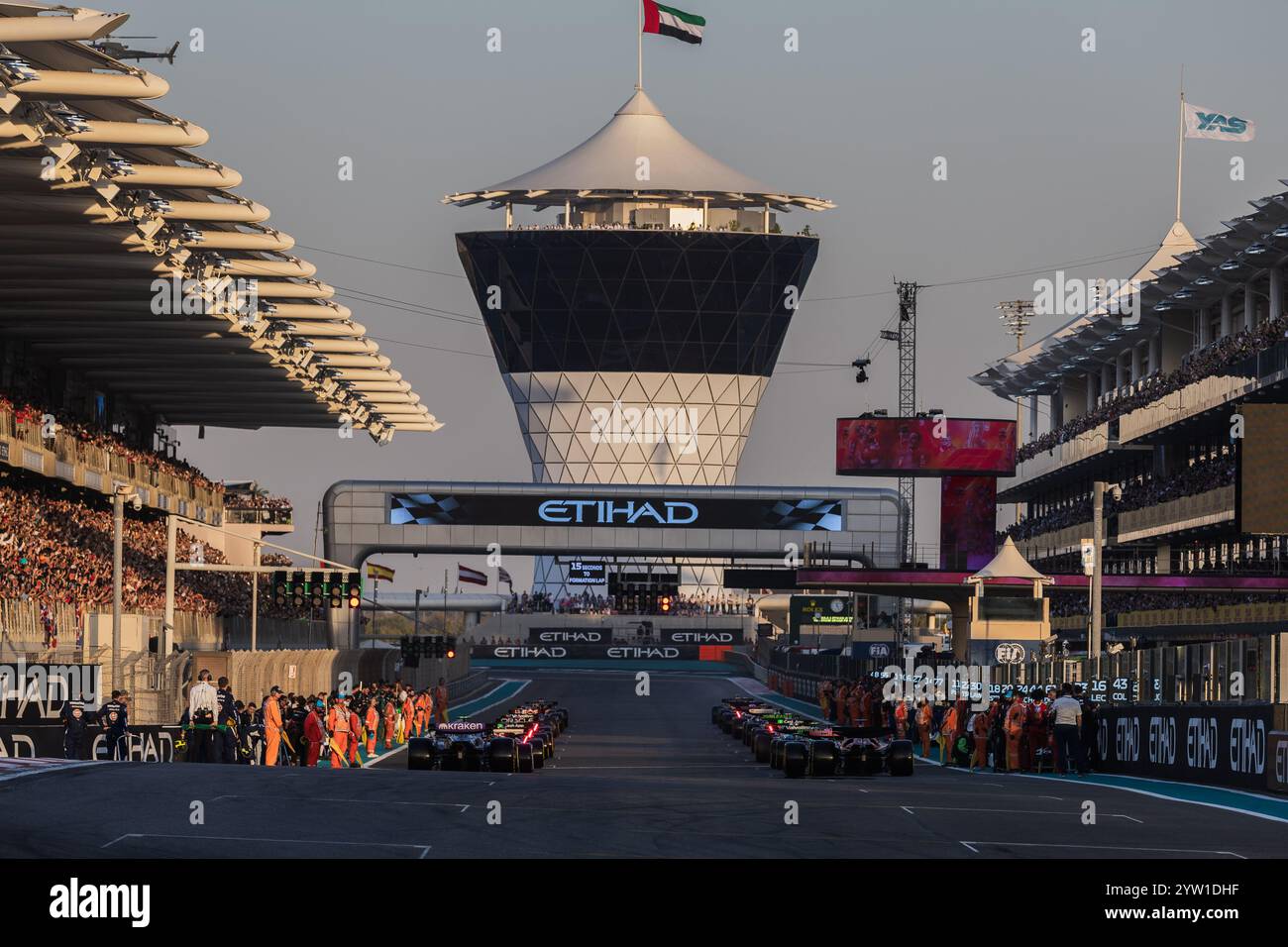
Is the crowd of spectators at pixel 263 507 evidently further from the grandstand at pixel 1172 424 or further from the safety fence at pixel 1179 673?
the safety fence at pixel 1179 673

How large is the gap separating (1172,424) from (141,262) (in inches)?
1655

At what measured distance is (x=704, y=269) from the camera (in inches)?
5404

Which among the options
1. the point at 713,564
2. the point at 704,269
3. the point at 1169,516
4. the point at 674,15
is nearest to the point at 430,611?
the point at 713,564

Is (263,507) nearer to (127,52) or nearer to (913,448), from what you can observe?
(913,448)

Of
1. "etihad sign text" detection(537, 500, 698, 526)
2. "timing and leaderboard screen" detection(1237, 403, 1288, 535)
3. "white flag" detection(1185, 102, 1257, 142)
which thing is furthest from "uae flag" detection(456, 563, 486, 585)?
"timing and leaderboard screen" detection(1237, 403, 1288, 535)

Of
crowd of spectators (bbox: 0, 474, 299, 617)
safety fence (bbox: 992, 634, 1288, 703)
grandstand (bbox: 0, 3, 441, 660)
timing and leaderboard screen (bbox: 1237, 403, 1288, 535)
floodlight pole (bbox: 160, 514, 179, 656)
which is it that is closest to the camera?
safety fence (bbox: 992, 634, 1288, 703)

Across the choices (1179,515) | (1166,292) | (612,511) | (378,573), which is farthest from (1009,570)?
(612,511)

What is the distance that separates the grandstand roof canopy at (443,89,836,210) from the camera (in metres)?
137

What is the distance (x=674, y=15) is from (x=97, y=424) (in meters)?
53.2

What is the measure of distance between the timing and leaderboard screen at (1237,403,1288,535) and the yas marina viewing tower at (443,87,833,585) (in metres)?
106

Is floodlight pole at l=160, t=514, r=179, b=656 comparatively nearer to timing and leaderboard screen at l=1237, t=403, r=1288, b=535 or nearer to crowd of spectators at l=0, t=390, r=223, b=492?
crowd of spectators at l=0, t=390, r=223, b=492

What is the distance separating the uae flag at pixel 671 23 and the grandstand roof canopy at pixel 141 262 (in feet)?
133

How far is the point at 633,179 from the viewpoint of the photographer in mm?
137625
